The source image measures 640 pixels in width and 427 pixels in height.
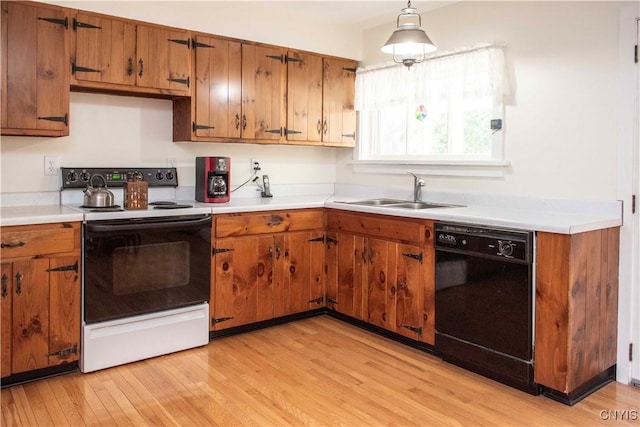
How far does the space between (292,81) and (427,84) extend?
39.7 inches

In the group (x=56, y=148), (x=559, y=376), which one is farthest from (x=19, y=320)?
(x=559, y=376)

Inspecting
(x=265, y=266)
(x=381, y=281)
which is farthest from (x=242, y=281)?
(x=381, y=281)

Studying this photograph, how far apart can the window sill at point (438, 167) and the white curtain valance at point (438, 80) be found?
422mm

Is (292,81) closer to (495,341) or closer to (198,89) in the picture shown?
(198,89)

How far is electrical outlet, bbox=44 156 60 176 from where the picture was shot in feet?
10.5

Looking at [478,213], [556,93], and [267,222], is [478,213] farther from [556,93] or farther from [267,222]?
[267,222]

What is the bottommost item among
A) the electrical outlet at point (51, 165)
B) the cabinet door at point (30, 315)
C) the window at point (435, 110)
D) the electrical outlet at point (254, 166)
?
the cabinet door at point (30, 315)

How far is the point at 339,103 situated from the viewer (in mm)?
4293

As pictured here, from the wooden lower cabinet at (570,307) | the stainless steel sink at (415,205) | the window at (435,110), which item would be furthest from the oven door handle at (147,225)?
the wooden lower cabinet at (570,307)

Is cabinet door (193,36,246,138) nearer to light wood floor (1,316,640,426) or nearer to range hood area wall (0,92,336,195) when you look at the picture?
range hood area wall (0,92,336,195)

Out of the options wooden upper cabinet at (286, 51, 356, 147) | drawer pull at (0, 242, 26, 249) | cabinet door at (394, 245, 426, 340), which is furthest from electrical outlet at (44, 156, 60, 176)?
cabinet door at (394, 245, 426, 340)

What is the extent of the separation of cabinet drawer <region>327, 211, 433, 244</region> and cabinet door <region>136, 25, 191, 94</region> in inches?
53.4

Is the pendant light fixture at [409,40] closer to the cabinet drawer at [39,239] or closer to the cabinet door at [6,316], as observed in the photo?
the cabinet drawer at [39,239]

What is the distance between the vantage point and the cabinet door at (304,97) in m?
3.98
